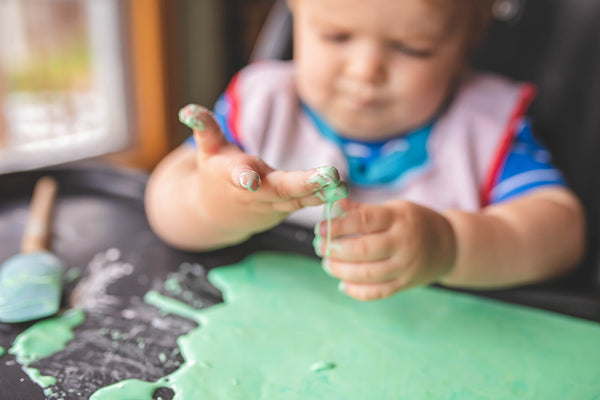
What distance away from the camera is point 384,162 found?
26.8 inches

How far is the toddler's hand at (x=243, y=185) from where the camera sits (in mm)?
357

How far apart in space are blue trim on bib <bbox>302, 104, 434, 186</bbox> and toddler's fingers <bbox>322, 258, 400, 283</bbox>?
0.27 metres

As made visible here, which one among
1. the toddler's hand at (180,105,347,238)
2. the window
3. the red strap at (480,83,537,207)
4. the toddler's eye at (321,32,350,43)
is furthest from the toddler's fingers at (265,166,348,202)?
the window

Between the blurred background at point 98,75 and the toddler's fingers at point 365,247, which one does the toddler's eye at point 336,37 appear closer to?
the toddler's fingers at point 365,247

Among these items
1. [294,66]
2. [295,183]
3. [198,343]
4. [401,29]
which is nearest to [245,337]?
[198,343]

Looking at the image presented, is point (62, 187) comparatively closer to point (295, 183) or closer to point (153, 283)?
point (153, 283)

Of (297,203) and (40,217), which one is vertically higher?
(297,203)

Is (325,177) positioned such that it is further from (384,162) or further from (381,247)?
(384,162)

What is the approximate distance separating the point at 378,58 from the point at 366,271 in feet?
0.74

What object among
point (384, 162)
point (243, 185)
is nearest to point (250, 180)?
point (243, 185)

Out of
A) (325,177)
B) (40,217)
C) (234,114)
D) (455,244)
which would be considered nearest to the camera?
(325,177)

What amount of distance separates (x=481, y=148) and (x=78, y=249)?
47cm

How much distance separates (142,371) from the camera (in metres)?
0.39

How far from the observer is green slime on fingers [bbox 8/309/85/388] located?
0.38 m
